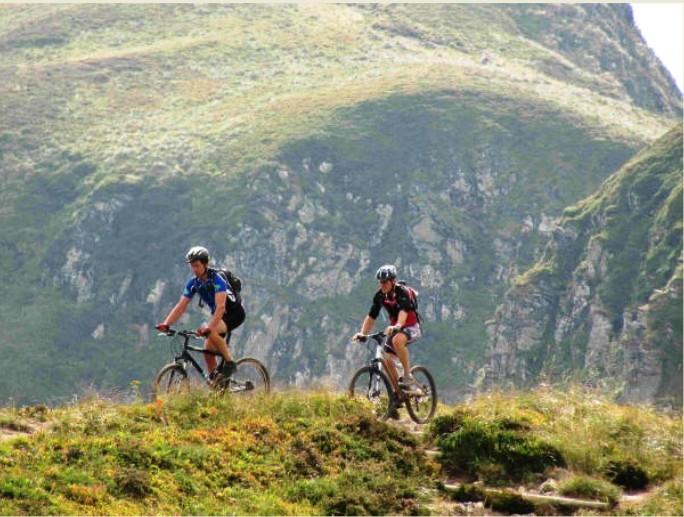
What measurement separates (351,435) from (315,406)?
1.36m

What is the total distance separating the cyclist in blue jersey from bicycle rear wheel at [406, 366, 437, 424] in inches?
134

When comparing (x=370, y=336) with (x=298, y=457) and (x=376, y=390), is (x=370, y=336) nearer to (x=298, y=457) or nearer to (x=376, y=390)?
(x=376, y=390)

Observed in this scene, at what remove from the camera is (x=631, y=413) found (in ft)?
80.4

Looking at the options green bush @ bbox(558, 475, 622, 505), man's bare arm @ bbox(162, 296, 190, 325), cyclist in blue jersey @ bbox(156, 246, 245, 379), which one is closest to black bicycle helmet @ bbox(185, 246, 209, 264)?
cyclist in blue jersey @ bbox(156, 246, 245, 379)

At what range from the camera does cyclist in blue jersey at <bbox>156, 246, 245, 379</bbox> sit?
72.9ft

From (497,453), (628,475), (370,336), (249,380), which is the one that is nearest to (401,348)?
(370,336)

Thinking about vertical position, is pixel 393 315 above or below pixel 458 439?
above

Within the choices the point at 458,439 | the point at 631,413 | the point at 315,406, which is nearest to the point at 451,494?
the point at 458,439

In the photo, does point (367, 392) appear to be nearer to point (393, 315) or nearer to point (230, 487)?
point (393, 315)

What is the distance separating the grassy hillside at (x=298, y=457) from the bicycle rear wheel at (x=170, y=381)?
2.69ft

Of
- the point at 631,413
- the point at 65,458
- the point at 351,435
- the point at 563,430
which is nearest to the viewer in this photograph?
the point at 65,458

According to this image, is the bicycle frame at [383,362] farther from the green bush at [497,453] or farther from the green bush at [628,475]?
the green bush at [628,475]

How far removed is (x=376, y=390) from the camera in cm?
2325

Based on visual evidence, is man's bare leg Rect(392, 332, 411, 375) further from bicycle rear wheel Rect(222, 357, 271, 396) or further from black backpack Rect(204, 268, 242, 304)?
black backpack Rect(204, 268, 242, 304)
